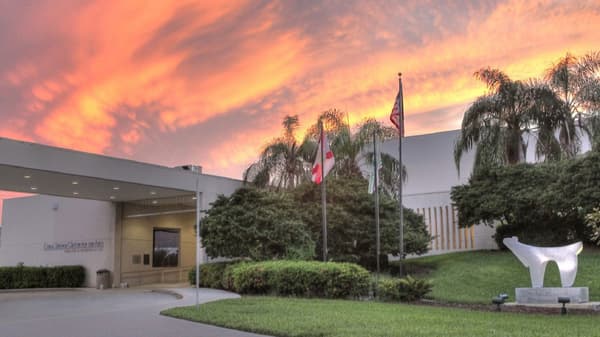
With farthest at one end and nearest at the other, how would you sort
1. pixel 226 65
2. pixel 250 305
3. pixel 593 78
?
A: pixel 593 78
pixel 226 65
pixel 250 305

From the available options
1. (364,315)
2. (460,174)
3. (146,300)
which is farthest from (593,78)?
(146,300)

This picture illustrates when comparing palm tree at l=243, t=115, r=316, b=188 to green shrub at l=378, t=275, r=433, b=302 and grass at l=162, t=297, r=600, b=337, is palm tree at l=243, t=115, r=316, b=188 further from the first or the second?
grass at l=162, t=297, r=600, b=337

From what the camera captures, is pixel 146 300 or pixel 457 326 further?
pixel 146 300

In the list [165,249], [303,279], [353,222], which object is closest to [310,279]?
[303,279]

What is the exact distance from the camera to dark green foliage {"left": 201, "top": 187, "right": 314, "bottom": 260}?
21.7 metres

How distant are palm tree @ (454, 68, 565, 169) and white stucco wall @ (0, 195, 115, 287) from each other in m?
17.1

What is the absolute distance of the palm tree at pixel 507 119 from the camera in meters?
24.7

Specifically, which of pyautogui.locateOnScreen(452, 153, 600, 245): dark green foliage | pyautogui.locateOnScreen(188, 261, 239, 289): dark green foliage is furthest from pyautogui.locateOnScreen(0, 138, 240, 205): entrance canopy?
pyautogui.locateOnScreen(452, 153, 600, 245): dark green foliage

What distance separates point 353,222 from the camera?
2466 centimetres

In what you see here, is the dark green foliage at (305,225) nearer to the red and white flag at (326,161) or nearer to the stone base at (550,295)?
the red and white flag at (326,161)

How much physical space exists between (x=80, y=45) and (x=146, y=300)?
816cm

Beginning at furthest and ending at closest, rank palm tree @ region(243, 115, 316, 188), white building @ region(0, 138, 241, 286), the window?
the window, palm tree @ region(243, 115, 316, 188), white building @ region(0, 138, 241, 286)

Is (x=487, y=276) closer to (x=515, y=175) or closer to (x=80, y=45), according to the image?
(x=515, y=175)

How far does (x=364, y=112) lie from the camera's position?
26.9 metres
